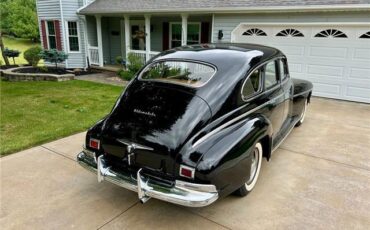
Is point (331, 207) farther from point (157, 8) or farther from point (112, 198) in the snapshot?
point (157, 8)

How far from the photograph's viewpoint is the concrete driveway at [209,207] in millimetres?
2945

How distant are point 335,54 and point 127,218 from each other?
7.84m

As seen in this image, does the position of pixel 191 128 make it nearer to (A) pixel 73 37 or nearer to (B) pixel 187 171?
(B) pixel 187 171

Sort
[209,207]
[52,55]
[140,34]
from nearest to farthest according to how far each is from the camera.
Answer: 1. [209,207]
2. [52,55]
3. [140,34]

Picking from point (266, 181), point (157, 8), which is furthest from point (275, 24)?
point (266, 181)

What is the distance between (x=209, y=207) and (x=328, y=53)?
715 cm

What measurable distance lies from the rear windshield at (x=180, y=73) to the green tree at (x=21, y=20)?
3557cm

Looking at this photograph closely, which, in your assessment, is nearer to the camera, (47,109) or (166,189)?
(166,189)

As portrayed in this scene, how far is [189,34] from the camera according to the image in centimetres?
1284

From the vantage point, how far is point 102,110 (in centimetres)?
710

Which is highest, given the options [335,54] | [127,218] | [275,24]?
[275,24]

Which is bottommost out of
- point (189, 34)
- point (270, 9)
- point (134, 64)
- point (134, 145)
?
point (134, 145)

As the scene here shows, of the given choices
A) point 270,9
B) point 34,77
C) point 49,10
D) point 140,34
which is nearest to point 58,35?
point 49,10

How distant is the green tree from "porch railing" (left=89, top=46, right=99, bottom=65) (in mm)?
24449
